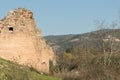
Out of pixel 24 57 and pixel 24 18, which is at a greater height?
pixel 24 18

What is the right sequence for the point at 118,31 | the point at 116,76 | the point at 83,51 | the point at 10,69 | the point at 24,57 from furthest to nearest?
the point at 83,51, the point at 118,31, the point at 24,57, the point at 116,76, the point at 10,69

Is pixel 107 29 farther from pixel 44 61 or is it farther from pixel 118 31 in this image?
pixel 44 61

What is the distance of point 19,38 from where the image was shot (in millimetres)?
28016

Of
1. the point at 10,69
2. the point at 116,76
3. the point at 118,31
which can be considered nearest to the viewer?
the point at 10,69

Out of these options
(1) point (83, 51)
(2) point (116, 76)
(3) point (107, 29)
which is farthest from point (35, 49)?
(1) point (83, 51)

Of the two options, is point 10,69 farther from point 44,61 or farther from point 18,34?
point 44,61

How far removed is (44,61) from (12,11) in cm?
590

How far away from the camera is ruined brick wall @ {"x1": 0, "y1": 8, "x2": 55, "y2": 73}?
27578mm

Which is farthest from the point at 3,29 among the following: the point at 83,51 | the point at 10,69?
the point at 83,51

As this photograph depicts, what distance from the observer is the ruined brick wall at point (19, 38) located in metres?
27.6

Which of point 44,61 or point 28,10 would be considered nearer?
point 28,10

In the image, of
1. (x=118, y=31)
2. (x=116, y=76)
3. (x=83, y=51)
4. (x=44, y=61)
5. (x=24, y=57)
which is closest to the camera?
(x=116, y=76)

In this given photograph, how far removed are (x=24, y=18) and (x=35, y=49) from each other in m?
2.40

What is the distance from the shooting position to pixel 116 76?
22859 mm
